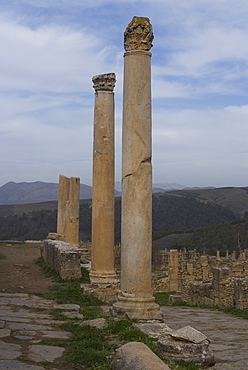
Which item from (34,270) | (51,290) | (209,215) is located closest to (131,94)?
(51,290)

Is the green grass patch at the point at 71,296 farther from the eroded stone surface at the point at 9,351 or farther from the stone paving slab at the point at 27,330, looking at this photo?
the eroded stone surface at the point at 9,351

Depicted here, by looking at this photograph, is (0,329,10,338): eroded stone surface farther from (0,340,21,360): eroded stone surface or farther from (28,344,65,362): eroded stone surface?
(28,344,65,362): eroded stone surface

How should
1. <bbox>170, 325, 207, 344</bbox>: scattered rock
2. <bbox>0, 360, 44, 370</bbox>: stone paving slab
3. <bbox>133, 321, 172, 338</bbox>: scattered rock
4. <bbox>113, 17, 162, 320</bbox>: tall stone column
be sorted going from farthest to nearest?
1. <bbox>113, 17, 162, 320</bbox>: tall stone column
2. <bbox>133, 321, 172, 338</bbox>: scattered rock
3. <bbox>170, 325, 207, 344</bbox>: scattered rock
4. <bbox>0, 360, 44, 370</bbox>: stone paving slab

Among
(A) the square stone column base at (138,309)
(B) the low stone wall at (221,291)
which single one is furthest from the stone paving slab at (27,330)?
(B) the low stone wall at (221,291)

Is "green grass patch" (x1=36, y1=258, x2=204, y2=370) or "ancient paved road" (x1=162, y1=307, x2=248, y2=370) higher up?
"green grass patch" (x1=36, y1=258, x2=204, y2=370)

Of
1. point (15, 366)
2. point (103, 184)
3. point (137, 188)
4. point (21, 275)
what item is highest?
Answer: point (103, 184)

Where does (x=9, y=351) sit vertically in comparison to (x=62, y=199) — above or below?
below

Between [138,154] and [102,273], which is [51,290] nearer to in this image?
[102,273]

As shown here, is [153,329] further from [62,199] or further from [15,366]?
[62,199]

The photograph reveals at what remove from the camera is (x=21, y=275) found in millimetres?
15023

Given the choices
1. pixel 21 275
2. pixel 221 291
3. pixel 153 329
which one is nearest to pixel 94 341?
pixel 153 329

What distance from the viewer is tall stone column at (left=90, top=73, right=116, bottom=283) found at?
11211 mm

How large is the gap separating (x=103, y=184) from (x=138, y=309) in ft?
13.3

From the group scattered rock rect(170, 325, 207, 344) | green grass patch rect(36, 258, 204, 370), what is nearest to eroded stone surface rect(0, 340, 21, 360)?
green grass patch rect(36, 258, 204, 370)
